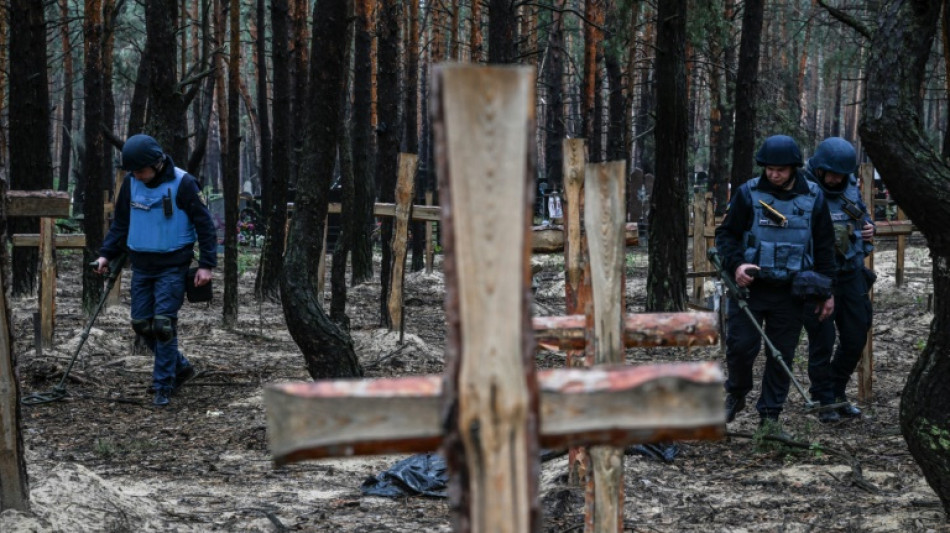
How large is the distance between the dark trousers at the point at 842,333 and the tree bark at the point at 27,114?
10184 millimetres

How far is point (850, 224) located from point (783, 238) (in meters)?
1.03

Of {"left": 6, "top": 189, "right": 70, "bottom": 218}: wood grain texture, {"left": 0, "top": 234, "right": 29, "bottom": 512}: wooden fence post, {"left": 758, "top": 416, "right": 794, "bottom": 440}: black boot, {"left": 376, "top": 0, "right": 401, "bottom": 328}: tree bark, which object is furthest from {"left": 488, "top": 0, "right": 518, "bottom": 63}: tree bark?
{"left": 0, "top": 234, "right": 29, "bottom": 512}: wooden fence post

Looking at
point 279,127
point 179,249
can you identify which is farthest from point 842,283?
point 279,127

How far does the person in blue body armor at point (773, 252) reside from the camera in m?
6.99

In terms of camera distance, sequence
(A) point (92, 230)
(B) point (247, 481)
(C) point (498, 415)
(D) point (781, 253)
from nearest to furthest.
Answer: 1. (C) point (498, 415)
2. (B) point (247, 481)
3. (D) point (781, 253)
4. (A) point (92, 230)

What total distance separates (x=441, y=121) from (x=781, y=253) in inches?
207

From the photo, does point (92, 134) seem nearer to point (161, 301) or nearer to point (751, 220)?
point (161, 301)

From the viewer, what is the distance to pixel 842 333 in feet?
26.4

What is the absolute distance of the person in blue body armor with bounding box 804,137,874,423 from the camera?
7.65 metres

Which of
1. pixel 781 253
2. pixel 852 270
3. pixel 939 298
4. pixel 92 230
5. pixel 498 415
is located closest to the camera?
pixel 498 415

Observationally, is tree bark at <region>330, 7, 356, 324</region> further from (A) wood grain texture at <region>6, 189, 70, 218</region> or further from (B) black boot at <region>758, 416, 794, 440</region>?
(B) black boot at <region>758, 416, 794, 440</region>

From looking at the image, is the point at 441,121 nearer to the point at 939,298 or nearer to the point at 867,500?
the point at 939,298

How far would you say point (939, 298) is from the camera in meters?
5.12

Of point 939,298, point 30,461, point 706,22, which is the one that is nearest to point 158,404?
point 30,461
